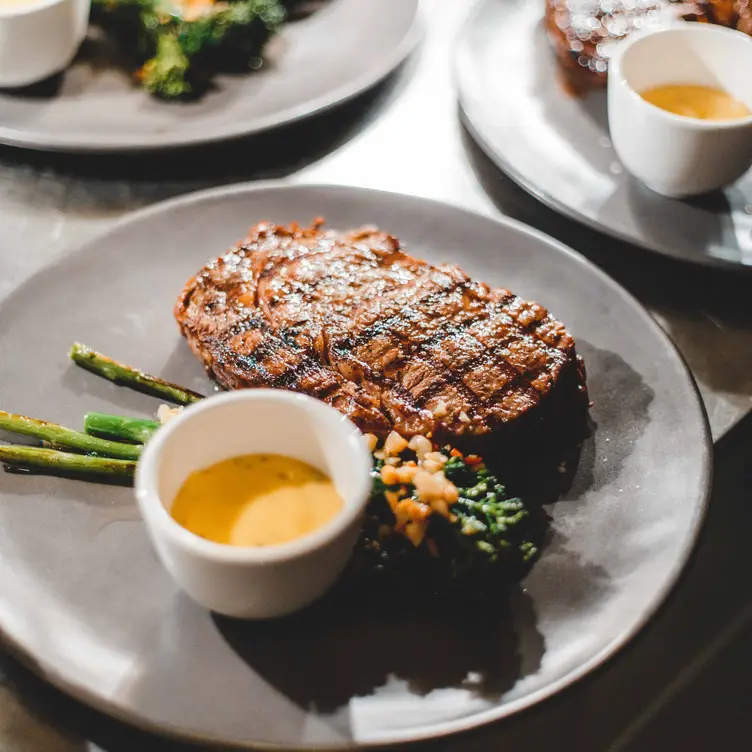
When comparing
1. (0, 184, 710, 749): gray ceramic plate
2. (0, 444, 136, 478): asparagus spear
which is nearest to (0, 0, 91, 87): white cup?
(0, 184, 710, 749): gray ceramic plate

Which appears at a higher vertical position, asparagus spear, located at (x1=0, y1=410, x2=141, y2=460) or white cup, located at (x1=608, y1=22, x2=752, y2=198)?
white cup, located at (x1=608, y1=22, x2=752, y2=198)

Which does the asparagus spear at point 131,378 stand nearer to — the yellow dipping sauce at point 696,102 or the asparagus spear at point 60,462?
the asparagus spear at point 60,462

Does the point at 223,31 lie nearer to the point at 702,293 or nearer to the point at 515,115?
the point at 515,115

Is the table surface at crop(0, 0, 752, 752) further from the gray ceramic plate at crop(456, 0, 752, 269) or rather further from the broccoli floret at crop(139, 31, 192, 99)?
the broccoli floret at crop(139, 31, 192, 99)

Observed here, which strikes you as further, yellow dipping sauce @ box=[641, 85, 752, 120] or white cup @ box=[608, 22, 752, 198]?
yellow dipping sauce @ box=[641, 85, 752, 120]

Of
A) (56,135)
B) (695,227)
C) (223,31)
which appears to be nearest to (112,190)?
(56,135)

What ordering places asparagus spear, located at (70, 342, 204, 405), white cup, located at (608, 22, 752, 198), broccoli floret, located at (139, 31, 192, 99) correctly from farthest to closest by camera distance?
1. broccoli floret, located at (139, 31, 192, 99)
2. white cup, located at (608, 22, 752, 198)
3. asparagus spear, located at (70, 342, 204, 405)
